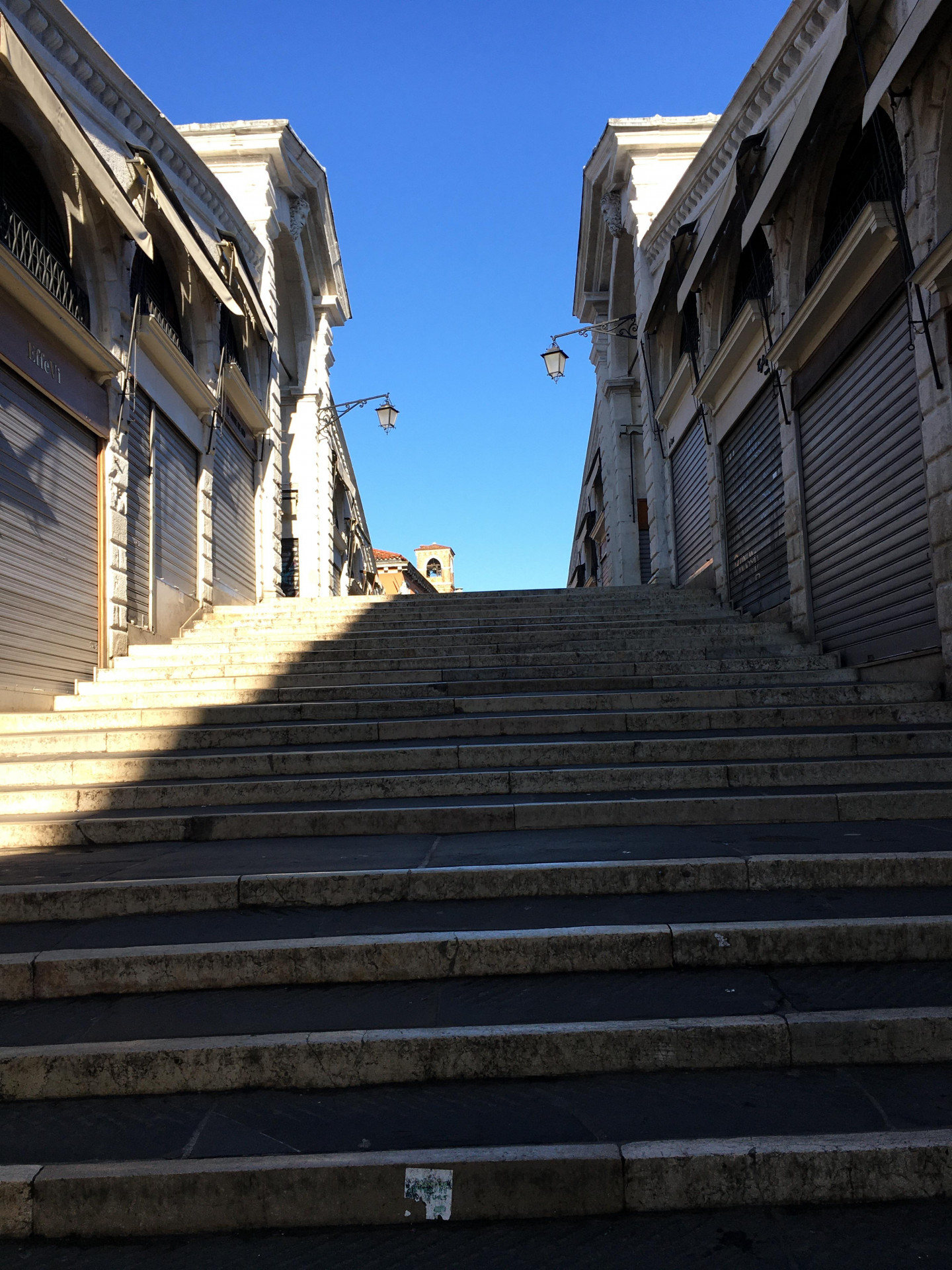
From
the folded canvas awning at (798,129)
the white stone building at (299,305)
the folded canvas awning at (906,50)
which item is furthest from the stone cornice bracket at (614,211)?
the folded canvas awning at (906,50)

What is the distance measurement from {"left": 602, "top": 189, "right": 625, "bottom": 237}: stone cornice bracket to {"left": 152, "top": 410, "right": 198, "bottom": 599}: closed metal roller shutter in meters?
12.2

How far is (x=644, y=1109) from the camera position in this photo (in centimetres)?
265

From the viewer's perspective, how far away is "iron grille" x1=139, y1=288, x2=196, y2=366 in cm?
1084

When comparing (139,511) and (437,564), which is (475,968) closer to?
(139,511)

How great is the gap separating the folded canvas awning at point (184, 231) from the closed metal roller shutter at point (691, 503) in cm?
789

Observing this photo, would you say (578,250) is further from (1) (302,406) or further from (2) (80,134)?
(2) (80,134)

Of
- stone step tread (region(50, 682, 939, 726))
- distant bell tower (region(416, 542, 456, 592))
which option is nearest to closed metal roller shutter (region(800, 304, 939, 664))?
stone step tread (region(50, 682, 939, 726))

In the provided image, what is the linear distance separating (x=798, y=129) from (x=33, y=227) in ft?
26.4

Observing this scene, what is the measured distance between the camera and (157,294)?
12258mm

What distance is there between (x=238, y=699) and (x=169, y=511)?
510cm

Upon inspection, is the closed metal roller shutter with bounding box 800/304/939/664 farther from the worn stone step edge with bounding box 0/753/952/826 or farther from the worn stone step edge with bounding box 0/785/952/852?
the worn stone step edge with bounding box 0/785/952/852

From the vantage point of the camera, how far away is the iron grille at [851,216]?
7.89 metres

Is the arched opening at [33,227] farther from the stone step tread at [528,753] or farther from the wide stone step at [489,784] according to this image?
the wide stone step at [489,784]

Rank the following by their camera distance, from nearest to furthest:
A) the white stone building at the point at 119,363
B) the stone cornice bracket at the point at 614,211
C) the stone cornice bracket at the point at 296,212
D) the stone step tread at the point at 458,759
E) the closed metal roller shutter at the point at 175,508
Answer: the stone step tread at the point at 458,759 < the white stone building at the point at 119,363 < the closed metal roller shutter at the point at 175,508 < the stone cornice bracket at the point at 296,212 < the stone cornice bracket at the point at 614,211
